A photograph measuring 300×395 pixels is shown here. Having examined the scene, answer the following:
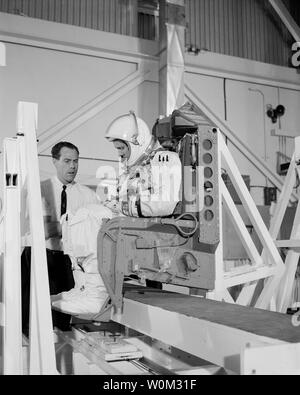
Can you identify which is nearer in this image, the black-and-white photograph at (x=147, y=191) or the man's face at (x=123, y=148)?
the black-and-white photograph at (x=147, y=191)

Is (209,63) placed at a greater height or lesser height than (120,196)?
greater

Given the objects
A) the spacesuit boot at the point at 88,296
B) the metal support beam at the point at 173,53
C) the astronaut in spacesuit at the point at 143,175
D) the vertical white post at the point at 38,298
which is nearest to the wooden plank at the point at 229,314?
the spacesuit boot at the point at 88,296

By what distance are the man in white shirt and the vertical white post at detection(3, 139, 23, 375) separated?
38.9 inches

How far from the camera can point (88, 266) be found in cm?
272

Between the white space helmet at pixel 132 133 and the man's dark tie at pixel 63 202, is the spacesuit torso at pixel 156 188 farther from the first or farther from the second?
the man's dark tie at pixel 63 202

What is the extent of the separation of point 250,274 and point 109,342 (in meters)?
1.57

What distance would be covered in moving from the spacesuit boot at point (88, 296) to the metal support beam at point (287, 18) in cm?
697

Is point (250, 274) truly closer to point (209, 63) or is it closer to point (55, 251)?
point (55, 251)

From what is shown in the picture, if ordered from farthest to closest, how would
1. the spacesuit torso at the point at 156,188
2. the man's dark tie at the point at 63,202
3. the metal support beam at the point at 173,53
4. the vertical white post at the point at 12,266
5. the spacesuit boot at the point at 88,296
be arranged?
the metal support beam at the point at 173,53, the man's dark tie at the point at 63,202, the spacesuit torso at the point at 156,188, the spacesuit boot at the point at 88,296, the vertical white post at the point at 12,266

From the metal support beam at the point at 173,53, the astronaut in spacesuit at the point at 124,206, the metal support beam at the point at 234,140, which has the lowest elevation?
the astronaut in spacesuit at the point at 124,206

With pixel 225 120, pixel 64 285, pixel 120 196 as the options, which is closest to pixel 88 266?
pixel 120 196

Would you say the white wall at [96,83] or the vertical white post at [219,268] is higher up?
the white wall at [96,83]

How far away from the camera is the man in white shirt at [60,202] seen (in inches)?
150

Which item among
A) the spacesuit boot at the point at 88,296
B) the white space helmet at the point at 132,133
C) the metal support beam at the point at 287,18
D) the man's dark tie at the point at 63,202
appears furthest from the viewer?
the metal support beam at the point at 287,18
